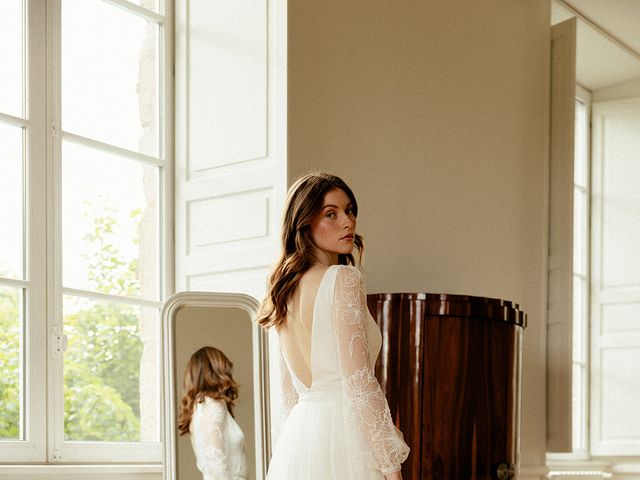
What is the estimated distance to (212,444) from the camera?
343cm

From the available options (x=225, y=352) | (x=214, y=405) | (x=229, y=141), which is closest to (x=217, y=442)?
(x=214, y=405)

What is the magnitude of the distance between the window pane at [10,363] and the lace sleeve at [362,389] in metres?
1.40

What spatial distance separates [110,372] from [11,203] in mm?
737

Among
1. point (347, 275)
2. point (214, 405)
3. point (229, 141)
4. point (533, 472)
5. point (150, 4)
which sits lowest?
point (533, 472)

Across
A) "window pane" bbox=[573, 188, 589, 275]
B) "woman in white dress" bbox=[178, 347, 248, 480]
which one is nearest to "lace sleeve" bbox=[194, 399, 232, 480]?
"woman in white dress" bbox=[178, 347, 248, 480]

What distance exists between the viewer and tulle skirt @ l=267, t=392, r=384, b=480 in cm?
257

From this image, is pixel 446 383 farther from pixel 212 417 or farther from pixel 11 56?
pixel 11 56

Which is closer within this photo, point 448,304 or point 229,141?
point 448,304

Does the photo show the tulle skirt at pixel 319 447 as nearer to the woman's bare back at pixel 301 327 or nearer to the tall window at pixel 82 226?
the woman's bare back at pixel 301 327

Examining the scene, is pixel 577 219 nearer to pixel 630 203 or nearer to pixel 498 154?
pixel 630 203

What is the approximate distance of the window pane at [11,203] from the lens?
11.6 feet

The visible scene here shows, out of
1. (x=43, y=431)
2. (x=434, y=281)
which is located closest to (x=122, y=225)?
(x=43, y=431)

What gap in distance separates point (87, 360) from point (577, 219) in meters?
4.11

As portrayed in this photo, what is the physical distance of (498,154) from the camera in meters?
5.32
